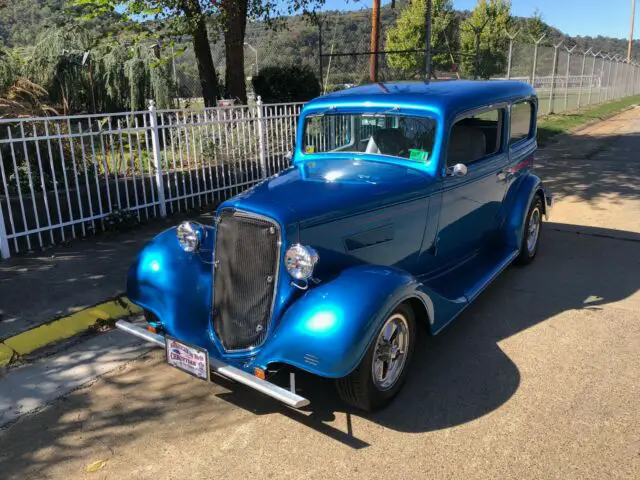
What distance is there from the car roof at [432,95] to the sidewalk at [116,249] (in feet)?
8.57

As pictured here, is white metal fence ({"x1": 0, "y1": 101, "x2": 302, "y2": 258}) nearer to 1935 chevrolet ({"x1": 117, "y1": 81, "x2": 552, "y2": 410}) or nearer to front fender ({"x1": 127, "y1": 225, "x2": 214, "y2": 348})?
front fender ({"x1": 127, "y1": 225, "x2": 214, "y2": 348})

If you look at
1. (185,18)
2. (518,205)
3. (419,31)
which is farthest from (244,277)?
(419,31)

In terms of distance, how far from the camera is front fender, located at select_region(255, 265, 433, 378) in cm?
260

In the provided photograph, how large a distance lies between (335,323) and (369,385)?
0.51 m

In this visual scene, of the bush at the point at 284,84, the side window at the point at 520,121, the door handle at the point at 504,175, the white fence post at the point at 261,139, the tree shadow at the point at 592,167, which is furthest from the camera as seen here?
the bush at the point at 284,84

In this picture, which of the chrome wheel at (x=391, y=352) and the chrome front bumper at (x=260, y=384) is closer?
the chrome front bumper at (x=260, y=384)

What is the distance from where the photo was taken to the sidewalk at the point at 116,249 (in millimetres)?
4406

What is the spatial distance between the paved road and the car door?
70 cm

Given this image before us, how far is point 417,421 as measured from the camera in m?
3.00

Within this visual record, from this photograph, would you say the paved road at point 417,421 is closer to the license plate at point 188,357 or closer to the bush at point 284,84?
the license plate at point 188,357

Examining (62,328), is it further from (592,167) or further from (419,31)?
(419,31)

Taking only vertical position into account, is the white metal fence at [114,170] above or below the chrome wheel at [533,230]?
above

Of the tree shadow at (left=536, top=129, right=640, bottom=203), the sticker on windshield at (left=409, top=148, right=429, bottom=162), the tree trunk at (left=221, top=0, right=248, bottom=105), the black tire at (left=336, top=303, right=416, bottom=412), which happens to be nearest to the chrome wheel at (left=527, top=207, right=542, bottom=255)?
the sticker on windshield at (left=409, top=148, right=429, bottom=162)

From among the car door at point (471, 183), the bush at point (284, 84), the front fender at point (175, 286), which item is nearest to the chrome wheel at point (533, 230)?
the car door at point (471, 183)
